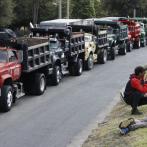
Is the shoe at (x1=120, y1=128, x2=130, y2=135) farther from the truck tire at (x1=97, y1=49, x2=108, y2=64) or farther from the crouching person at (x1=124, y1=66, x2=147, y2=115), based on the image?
the truck tire at (x1=97, y1=49, x2=108, y2=64)

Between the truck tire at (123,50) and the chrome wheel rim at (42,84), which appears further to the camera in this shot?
the truck tire at (123,50)

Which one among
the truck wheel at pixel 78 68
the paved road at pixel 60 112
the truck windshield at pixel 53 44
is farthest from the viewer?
the truck wheel at pixel 78 68

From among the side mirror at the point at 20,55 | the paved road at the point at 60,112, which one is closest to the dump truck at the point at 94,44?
the paved road at the point at 60,112

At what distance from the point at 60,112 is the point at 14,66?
88.6 inches

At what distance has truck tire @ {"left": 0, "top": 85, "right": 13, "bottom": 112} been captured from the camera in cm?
1569

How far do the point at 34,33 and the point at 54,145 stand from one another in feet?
48.0

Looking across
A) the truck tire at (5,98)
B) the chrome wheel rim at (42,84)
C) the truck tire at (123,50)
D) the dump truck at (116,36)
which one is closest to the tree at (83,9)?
the dump truck at (116,36)

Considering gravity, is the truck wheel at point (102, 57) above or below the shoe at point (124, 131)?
below

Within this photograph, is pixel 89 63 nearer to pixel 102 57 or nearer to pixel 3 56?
pixel 102 57

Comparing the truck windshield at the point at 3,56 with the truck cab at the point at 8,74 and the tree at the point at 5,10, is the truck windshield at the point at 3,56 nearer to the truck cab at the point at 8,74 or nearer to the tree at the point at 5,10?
the truck cab at the point at 8,74

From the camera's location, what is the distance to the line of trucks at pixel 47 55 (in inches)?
664

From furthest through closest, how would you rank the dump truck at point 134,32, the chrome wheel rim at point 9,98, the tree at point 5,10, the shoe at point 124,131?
the tree at point 5,10, the dump truck at point 134,32, the chrome wheel rim at point 9,98, the shoe at point 124,131

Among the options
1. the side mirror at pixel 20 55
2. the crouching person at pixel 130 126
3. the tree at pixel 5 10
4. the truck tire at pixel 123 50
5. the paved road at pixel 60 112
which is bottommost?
the paved road at pixel 60 112

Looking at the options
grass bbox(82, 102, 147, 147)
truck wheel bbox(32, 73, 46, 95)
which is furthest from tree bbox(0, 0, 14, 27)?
grass bbox(82, 102, 147, 147)
